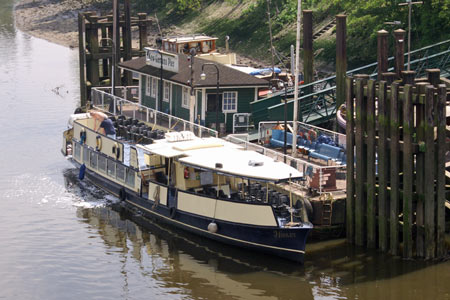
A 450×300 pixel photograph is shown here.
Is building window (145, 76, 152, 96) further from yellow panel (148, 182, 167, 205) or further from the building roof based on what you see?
yellow panel (148, 182, 167, 205)

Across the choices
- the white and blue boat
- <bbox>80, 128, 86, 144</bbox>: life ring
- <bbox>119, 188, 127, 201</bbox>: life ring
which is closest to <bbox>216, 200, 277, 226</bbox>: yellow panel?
the white and blue boat

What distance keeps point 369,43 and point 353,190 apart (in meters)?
29.2

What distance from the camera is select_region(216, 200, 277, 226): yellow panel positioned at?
31.7 metres

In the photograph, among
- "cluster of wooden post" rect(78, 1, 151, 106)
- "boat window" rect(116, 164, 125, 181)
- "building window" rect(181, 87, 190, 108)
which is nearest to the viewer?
"boat window" rect(116, 164, 125, 181)

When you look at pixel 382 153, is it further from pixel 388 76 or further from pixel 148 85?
pixel 148 85

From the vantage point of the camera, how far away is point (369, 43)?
199ft

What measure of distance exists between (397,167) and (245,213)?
17.7 ft

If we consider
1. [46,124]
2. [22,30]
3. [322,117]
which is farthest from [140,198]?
[22,30]

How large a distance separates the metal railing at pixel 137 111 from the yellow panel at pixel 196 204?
15.9 feet

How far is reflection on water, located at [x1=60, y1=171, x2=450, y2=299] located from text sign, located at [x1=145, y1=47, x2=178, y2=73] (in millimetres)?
12462

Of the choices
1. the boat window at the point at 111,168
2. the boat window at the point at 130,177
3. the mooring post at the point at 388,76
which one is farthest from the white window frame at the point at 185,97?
the mooring post at the point at 388,76

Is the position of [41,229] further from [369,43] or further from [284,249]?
[369,43]

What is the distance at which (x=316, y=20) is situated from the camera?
A: 70688 mm

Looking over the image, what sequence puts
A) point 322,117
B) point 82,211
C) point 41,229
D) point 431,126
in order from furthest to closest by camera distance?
point 322,117
point 82,211
point 41,229
point 431,126
